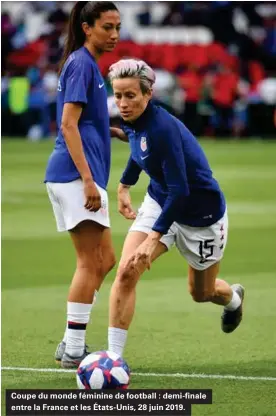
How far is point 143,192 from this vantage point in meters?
20.9

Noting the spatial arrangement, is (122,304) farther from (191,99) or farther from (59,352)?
(191,99)

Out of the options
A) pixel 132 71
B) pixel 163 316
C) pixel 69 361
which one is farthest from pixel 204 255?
pixel 163 316

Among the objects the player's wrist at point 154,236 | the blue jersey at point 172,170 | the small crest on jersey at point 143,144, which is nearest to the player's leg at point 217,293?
the blue jersey at point 172,170

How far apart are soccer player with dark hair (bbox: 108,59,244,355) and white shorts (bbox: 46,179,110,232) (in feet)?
0.86

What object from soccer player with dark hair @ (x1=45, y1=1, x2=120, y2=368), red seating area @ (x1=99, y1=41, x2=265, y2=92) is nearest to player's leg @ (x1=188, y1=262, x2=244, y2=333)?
soccer player with dark hair @ (x1=45, y1=1, x2=120, y2=368)

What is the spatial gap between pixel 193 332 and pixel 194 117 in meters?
24.0

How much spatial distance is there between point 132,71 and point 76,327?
188 centimetres

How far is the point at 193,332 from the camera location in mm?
9898

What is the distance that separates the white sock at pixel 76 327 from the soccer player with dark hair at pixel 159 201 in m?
0.57

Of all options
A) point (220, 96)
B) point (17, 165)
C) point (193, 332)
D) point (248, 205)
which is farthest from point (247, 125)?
point (193, 332)

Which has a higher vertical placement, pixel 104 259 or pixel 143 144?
pixel 143 144

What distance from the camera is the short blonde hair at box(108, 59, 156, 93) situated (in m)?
7.99

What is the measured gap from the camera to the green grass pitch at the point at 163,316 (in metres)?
8.09

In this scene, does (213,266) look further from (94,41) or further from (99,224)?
(94,41)
